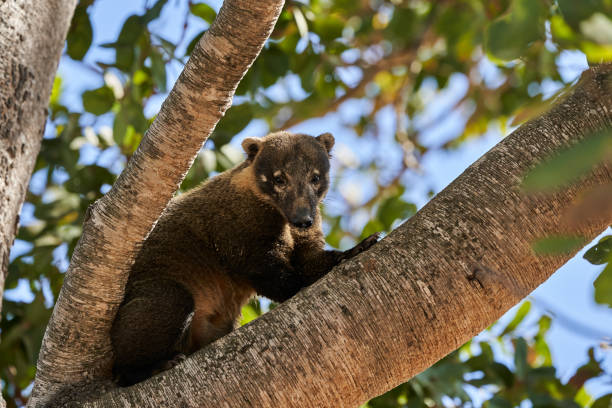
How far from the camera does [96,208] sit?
9.68ft

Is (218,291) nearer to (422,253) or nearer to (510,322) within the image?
(422,253)

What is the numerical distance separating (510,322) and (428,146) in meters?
5.53

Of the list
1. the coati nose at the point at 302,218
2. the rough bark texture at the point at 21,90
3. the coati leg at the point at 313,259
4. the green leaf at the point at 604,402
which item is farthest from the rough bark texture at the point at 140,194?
the green leaf at the point at 604,402

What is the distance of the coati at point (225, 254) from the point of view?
350cm

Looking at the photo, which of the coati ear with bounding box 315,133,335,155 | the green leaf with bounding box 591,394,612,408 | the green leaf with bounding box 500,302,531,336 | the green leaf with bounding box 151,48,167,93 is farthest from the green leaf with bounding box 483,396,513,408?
the green leaf with bounding box 151,48,167,93

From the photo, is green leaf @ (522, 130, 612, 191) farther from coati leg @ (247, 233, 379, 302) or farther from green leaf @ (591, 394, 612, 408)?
green leaf @ (591, 394, 612, 408)

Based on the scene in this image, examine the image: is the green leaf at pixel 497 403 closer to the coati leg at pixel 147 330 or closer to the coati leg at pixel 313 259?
the coati leg at pixel 313 259

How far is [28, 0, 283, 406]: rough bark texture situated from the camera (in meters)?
2.73

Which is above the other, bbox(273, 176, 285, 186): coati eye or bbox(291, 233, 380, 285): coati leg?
bbox(273, 176, 285, 186): coati eye

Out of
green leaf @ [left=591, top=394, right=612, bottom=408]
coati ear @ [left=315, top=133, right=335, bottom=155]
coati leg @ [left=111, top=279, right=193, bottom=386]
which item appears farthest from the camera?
coati ear @ [left=315, top=133, right=335, bottom=155]

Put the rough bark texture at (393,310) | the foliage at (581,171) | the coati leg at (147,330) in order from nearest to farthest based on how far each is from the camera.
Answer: the foliage at (581,171), the rough bark texture at (393,310), the coati leg at (147,330)

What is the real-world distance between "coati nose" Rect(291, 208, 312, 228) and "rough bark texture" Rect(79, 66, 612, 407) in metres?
1.32

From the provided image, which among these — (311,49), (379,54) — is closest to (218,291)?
(311,49)

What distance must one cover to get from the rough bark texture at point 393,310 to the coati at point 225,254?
2.25ft
